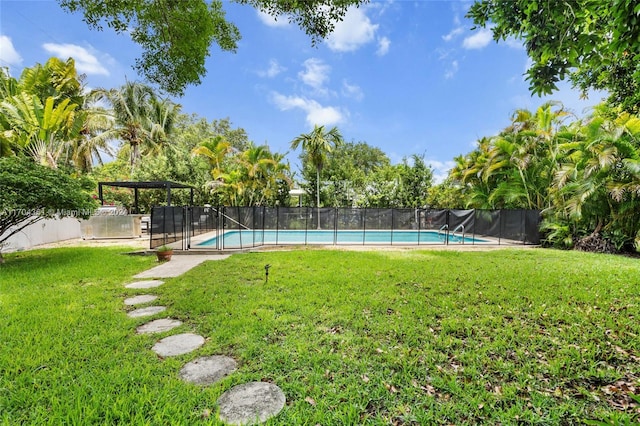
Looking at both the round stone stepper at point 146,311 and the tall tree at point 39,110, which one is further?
the tall tree at point 39,110

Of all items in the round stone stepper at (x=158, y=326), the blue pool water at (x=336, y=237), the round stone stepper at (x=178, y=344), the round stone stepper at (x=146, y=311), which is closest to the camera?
the round stone stepper at (x=178, y=344)

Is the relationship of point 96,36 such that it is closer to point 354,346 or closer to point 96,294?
point 96,294

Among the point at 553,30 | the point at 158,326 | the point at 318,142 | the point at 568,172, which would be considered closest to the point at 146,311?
the point at 158,326

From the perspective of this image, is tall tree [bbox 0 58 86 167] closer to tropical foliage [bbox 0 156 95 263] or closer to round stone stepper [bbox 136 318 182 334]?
tropical foliage [bbox 0 156 95 263]

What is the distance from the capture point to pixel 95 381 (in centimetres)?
216

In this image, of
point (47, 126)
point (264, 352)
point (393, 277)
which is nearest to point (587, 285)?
point (393, 277)

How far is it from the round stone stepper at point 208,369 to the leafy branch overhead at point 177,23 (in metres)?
4.25

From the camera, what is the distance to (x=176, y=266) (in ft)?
21.7

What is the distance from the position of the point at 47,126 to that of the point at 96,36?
600cm

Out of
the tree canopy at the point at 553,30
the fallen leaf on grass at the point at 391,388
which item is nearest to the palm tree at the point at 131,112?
the tree canopy at the point at 553,30

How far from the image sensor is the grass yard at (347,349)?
6.37 ft

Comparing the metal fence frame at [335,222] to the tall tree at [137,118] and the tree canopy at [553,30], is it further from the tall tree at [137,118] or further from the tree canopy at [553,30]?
the tall tree at [137,118]

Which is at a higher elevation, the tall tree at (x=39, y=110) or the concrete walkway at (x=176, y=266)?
the tall tree at (x=39, y=110)

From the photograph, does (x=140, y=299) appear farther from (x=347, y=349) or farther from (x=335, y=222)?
(x=335, y=222)
